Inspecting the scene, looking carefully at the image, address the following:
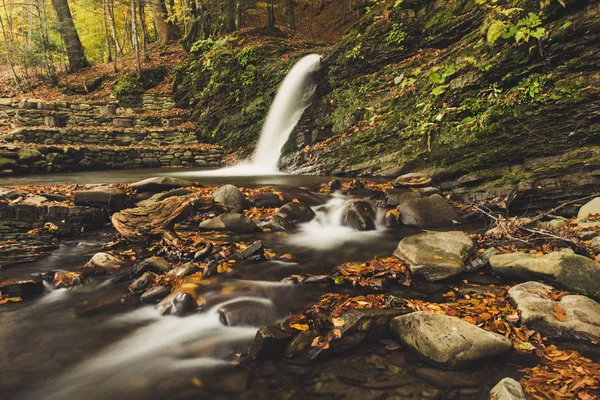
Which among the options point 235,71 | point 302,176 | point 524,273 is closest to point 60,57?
→ point 235,71

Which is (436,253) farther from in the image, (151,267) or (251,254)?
(151,267)

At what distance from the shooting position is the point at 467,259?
419cm

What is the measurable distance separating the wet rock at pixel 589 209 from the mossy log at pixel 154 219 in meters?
6.74

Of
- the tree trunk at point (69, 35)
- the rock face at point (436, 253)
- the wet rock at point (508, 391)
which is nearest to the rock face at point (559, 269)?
the rock face at point (436, 253)

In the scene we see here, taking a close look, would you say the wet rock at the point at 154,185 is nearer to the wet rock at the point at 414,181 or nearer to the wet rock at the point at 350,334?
the wet rock at the point at 414,181

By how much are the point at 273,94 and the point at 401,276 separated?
43.0ft

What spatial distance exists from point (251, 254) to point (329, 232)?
6.84ft

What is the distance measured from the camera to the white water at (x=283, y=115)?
13617 mm

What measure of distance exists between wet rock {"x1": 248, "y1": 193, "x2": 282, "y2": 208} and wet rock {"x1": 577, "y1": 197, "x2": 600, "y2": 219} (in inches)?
221

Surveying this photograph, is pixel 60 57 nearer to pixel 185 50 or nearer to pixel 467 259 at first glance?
pixel 185 50

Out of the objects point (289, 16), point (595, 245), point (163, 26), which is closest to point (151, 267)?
point (595, 245)

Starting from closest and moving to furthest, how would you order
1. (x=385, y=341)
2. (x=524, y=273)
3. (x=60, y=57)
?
(x=385, y=341)
(x=524, y=273)
(x=60, y=57)

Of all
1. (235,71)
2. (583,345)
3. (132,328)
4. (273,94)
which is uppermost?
(235,71)

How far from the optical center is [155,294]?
3650mm
